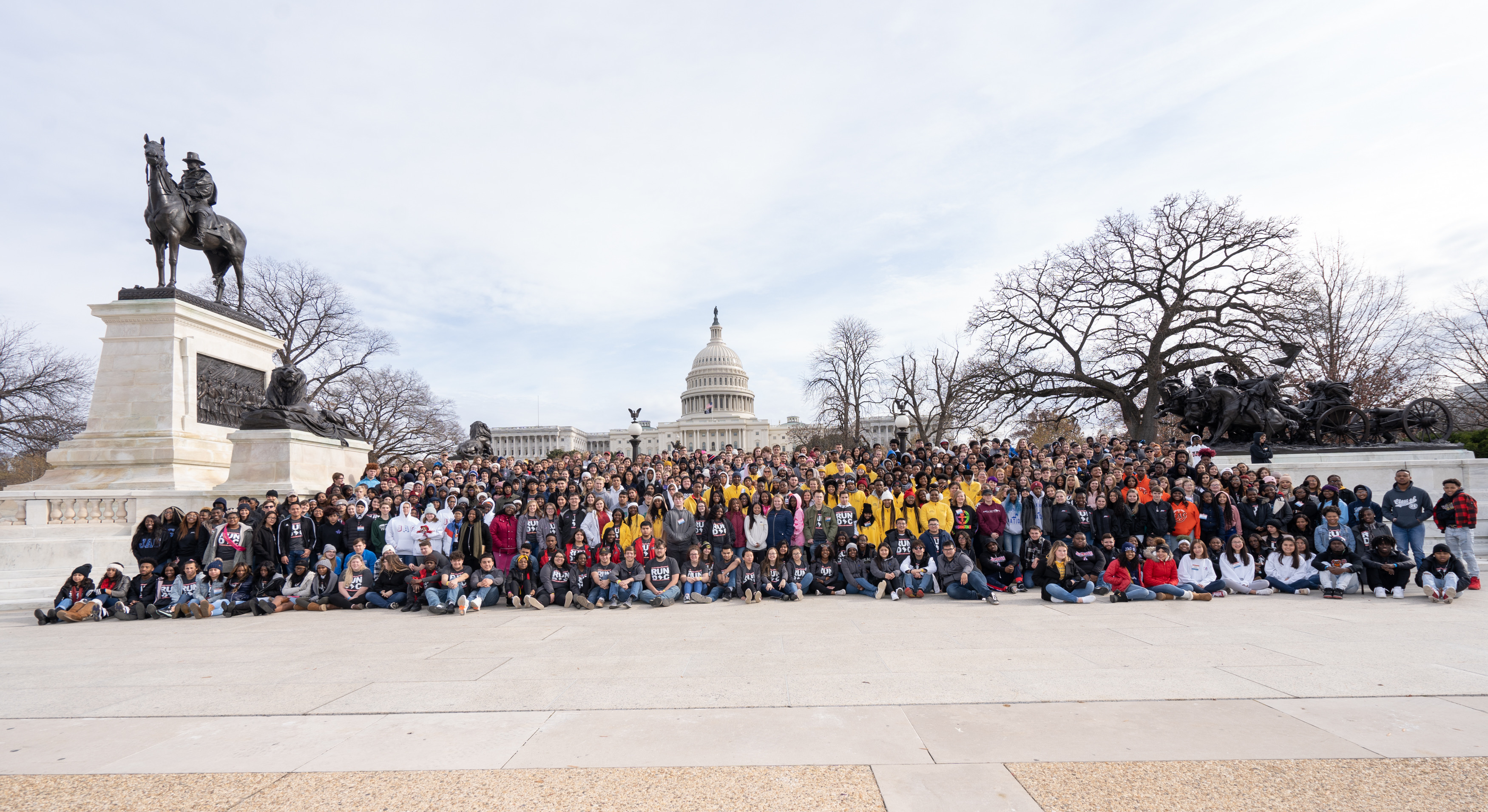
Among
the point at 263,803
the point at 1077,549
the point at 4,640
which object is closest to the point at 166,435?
the point at 4,640

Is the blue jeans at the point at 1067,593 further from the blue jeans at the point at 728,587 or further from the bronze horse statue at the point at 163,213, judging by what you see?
the bronze horse statue at the point at 163,213

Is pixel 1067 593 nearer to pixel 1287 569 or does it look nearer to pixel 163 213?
pixel 1287 569

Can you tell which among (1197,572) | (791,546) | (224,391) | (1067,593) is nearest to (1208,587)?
(1197,572)

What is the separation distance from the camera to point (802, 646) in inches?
289

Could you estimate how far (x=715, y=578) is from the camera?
11773 millimetres

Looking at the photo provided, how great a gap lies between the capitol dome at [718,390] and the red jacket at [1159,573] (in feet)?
364

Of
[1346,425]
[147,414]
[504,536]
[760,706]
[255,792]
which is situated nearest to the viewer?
[255,792]

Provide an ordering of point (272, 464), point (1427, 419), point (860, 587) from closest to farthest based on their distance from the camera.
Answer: point (860, 587) → point (272, 464) → point (1427, 419)

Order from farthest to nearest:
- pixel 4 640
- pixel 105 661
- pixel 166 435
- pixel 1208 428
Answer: pixel 1208 428, pixel 166 435, pixel 4 640, pixel 105 661

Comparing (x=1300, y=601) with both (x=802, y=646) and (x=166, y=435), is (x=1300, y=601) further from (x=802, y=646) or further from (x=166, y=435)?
(x=166, y=435)

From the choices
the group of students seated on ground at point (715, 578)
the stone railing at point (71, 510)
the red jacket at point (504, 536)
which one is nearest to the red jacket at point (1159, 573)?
the group of students seated on ground at point (715, 578)

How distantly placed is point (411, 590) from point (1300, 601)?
12733 millimetres

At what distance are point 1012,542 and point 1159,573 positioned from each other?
7.07 ft

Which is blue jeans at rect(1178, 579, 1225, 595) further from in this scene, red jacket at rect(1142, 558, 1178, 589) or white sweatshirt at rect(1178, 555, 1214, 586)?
red jacket at rect(1142, 558, 1178, 589)
